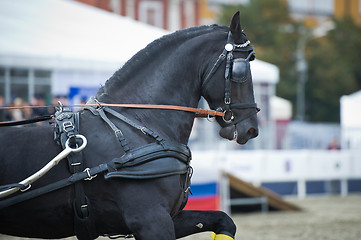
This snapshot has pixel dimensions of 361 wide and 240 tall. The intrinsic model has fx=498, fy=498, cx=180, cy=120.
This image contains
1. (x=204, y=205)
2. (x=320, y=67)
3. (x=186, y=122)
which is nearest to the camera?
(x=186, y=122)

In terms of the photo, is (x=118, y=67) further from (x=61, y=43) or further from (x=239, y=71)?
(x=239, y=71)

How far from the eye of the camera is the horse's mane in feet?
12.2

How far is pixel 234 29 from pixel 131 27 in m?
9.58

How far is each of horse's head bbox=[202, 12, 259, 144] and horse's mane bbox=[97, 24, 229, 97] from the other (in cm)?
21

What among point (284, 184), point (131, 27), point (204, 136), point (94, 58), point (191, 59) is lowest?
point (284, 184)

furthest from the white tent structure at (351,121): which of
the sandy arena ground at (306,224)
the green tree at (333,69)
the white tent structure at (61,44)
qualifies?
the green tree at (333,69)

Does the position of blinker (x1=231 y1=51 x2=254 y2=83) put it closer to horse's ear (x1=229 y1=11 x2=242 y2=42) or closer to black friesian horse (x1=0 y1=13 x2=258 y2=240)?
black friesian horse (x1=0 y1=13 x2=258 y2=240)

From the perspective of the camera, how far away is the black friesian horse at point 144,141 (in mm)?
3371

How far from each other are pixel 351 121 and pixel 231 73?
1505 centimetres

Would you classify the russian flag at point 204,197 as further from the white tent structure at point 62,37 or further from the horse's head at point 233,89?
the horse's head at point 233,89

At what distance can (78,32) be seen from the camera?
12195 mm

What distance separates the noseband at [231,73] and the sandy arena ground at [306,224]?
13.8ft

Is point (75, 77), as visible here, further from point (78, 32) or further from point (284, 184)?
point (284, 184)

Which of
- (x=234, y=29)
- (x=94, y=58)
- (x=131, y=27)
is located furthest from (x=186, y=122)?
(x=131, y=27)
